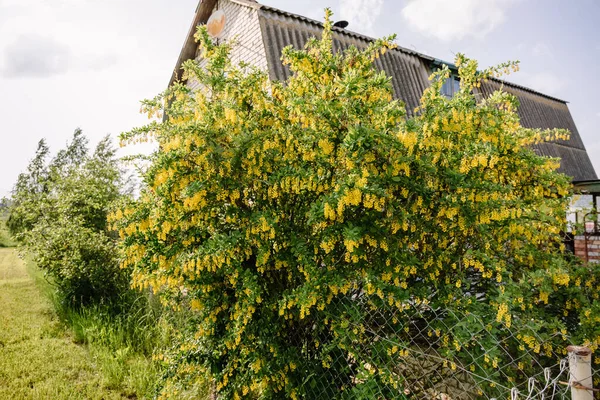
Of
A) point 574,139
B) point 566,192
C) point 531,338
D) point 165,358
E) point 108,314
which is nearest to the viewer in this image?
point 531,338

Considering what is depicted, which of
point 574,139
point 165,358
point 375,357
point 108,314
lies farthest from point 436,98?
point 574,139

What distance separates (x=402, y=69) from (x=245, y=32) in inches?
185

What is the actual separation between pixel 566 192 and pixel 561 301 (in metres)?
1.66

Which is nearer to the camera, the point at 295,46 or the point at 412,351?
the point at 412,351

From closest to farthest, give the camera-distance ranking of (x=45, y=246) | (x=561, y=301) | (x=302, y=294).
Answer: (x=302, y=294)
(x=561, y=301)
(x=45, y=246)

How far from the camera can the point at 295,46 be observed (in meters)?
8.88

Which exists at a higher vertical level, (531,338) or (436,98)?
(436,98)

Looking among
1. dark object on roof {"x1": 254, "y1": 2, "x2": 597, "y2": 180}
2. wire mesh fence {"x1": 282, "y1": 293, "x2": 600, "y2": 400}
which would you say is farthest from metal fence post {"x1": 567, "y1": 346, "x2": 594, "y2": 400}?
dark object on roof {"x1": 254, "y1": 2, "x2": 597, "y2": 180}

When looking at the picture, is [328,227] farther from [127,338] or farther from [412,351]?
[127,338]

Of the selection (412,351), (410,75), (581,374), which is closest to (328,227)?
(412,351)

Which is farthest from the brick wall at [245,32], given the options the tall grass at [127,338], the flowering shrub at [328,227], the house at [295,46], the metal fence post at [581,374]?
the metal fence post at [581,374]

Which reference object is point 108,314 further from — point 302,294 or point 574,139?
point 574,139

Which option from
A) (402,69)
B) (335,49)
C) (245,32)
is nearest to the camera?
(245,32)

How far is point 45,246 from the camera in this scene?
8156 millimetres
